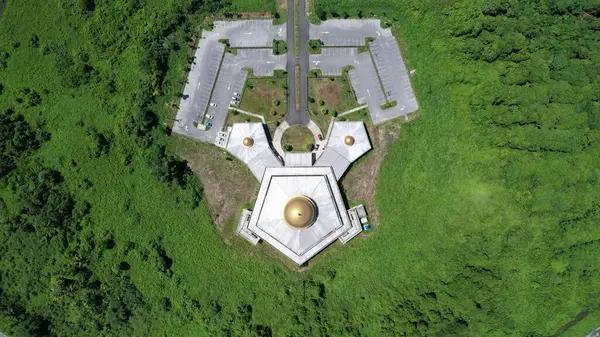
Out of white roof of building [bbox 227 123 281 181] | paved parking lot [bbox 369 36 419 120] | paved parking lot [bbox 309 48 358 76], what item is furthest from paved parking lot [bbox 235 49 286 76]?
paved parking lot [bbox 369 36 419 120]

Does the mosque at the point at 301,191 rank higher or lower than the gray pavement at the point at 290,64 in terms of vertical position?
lower

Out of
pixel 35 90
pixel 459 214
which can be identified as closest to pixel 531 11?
pixel 459 214

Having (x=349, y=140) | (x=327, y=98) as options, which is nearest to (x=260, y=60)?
(x=327, y=98)

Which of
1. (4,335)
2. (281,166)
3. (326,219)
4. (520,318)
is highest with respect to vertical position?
(281,166)

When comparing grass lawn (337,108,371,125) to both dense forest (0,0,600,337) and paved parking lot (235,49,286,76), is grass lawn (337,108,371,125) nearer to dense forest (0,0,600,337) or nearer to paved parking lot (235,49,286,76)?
dense forest (0,0,600,337)

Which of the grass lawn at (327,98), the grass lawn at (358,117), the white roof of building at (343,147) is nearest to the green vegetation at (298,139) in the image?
the grass lawn at (327,98)

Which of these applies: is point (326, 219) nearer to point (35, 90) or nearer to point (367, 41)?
point (367, 41)

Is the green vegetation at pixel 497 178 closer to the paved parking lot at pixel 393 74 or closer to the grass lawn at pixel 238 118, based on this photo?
the paved parking lot at pixel 393 74
